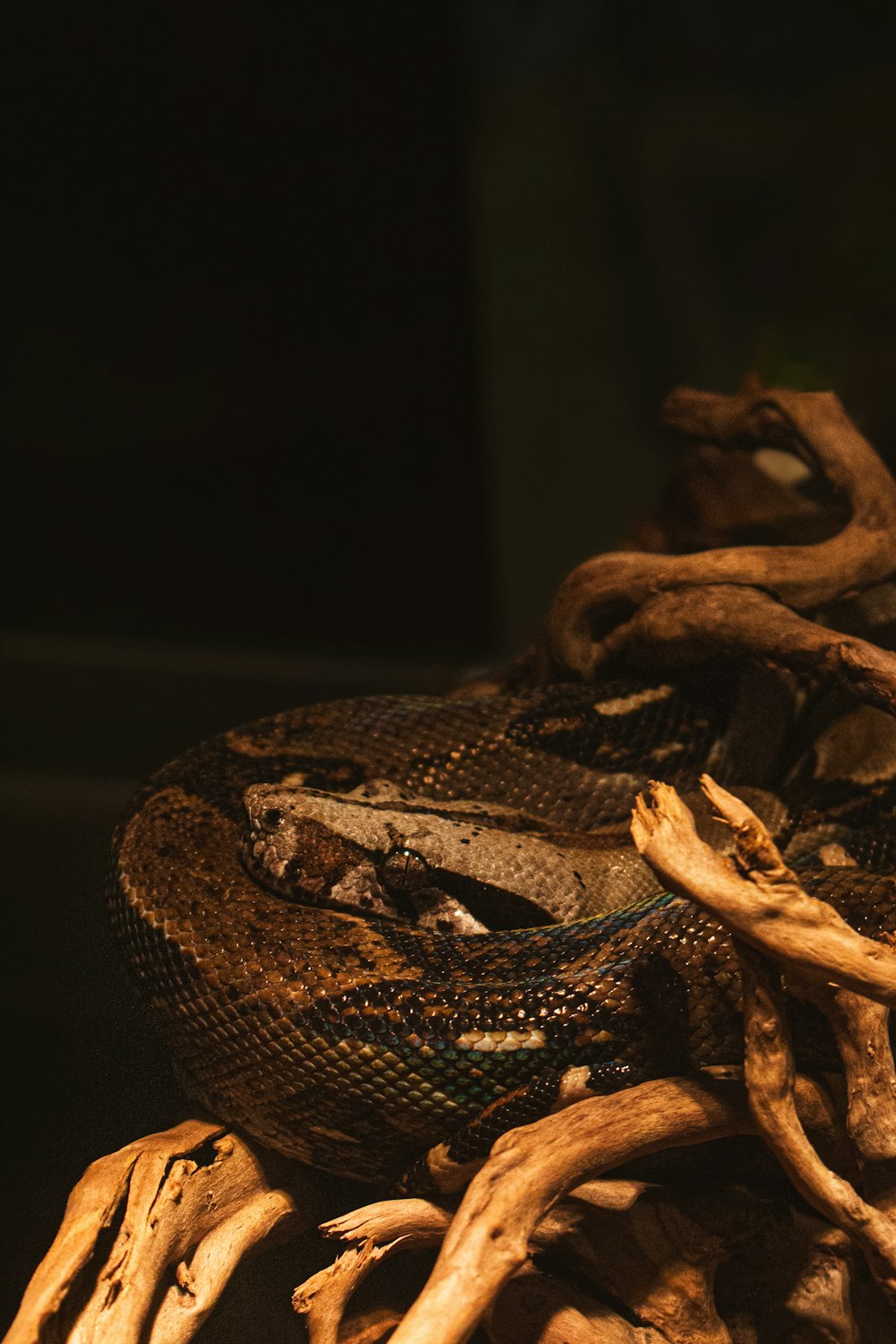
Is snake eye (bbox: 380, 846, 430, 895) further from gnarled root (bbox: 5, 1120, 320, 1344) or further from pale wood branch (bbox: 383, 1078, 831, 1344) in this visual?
pale wood branch (bbox: 383, 1078, 831, 1344)

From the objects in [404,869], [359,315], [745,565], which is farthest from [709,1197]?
[359,315]

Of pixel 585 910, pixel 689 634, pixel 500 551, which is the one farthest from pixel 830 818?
pixel 500 551

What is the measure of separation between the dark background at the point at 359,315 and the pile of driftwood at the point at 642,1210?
32.0 inches

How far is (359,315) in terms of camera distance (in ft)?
12.9

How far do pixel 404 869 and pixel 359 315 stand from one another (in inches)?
97.8

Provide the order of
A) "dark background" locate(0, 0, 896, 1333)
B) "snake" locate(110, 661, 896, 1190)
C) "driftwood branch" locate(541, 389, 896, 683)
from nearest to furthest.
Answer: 1. "snake" locate(110, 661, 896, 1190)
2. "driftwood branch" locate(541, 389, 896, 683)
3. "dark background" locate(0, 0, 896, 1333)

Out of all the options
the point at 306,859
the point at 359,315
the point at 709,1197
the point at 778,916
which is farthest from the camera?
the point at 359,315

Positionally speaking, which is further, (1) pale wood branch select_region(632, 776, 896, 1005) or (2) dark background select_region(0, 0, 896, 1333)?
(2) dark background select_region(0, 0, 896, 1333)

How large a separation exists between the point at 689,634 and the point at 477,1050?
1126 millimetres

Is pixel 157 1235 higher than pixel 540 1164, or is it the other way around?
pixel 540 1164

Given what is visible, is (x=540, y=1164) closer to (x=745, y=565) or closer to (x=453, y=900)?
(x=453, y=900)

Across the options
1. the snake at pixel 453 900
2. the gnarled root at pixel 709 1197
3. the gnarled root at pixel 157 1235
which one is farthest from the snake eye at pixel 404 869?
the gnarled root at pixel 709 1197

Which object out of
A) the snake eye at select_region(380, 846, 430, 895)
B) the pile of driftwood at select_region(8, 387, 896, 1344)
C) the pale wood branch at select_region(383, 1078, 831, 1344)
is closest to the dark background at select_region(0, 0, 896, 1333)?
the snake eye at select_region(380, 846, 430, 895)

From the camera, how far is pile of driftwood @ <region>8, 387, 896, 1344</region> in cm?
138
